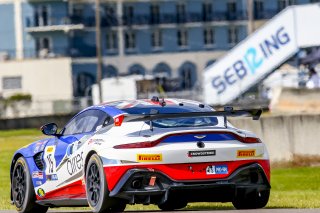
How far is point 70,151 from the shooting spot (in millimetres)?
14148

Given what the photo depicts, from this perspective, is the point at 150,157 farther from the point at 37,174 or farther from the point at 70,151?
the point at 37,174

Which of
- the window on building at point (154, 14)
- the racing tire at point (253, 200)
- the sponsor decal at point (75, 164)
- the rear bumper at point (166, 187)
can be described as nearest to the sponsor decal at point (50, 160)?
the sponsor decal at point (75, 164)

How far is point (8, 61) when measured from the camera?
92.2 meters

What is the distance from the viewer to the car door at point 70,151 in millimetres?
13927

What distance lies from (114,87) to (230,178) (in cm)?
6240

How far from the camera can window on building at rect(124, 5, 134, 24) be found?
323ft

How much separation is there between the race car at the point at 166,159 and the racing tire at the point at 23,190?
1165 millimetres

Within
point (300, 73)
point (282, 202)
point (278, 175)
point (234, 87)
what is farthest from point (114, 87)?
point (282, 202)

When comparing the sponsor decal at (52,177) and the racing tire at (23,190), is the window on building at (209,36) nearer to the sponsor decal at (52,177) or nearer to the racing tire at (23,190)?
the racing tire at (23,190)

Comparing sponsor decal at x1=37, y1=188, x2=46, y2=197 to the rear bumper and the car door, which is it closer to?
the car door

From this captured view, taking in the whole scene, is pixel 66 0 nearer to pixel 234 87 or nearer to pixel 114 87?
pixel 114 87

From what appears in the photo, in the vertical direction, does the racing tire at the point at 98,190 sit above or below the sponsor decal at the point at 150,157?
below

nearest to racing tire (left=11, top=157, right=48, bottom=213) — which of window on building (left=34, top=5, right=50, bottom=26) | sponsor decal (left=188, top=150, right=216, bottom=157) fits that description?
sponsor decal (left=188, top=150, right=216, bottom=157)

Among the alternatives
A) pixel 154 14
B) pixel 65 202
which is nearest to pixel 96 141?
pixel 65 202
